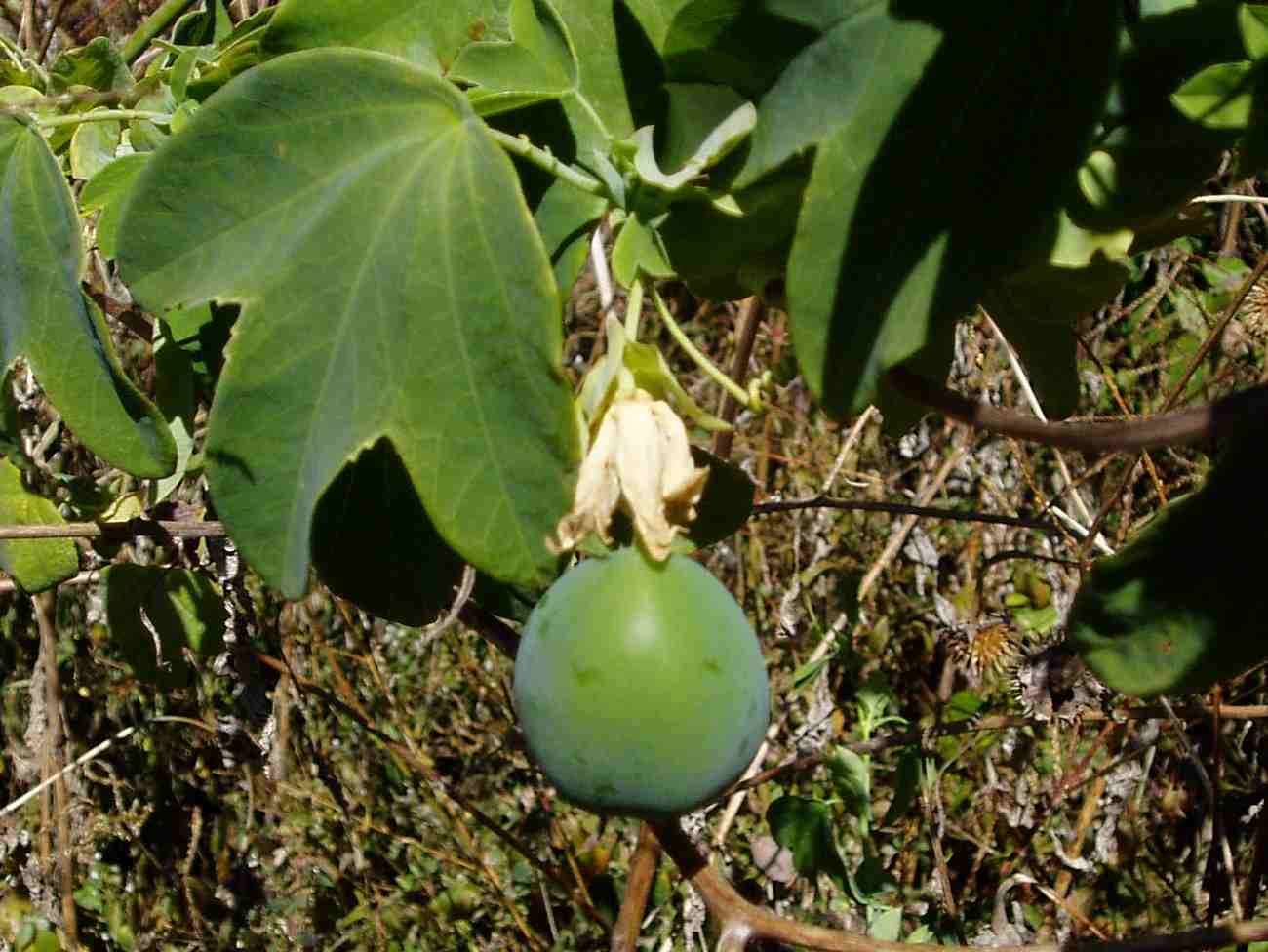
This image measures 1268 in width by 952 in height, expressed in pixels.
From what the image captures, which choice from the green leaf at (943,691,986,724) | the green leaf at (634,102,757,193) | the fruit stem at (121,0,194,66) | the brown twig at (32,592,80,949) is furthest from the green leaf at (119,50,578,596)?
the brown twig at (32,592,80,949)

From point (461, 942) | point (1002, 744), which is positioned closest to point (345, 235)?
point (1002, 744)

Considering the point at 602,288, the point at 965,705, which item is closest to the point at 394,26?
the point at 602,288

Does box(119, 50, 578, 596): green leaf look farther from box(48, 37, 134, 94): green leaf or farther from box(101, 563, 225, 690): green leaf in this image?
box(101, 563, 225, 690): green leaf

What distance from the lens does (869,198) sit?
2.40ft

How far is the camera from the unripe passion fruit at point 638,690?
733mm

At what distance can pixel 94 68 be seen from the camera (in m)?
1.11

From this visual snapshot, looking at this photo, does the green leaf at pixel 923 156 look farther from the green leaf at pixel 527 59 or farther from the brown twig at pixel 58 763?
the brown twig at pixel 58 763

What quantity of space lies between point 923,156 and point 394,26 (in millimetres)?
379

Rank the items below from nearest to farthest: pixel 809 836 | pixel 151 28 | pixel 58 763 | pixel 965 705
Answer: pixel 151 28 → pixel 809 836 → pixel 965 705 → pixel 58 763

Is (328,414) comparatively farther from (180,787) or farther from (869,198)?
(180,787)

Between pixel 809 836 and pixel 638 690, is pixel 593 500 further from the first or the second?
pixel 809 836

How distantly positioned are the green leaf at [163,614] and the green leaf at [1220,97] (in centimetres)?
105

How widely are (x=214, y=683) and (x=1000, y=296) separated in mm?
2286

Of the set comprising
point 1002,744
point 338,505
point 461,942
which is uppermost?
point 338,505
